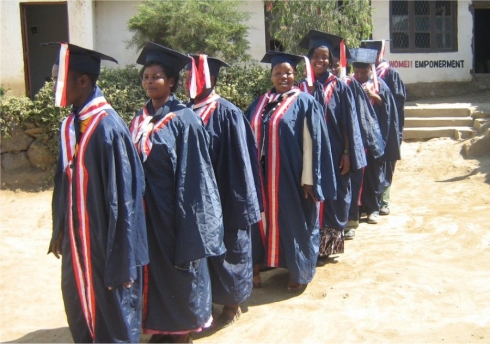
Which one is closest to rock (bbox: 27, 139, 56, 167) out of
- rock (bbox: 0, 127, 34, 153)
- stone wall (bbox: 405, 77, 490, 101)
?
rock (bbox: 0, 127, 34, 153)

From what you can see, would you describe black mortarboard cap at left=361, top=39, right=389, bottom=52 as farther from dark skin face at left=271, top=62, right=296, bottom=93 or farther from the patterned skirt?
dark skin face at left=271, top=62, right=296, bottom=93

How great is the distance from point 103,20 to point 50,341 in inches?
366

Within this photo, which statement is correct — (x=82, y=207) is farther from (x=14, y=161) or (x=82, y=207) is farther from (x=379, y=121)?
(x=14, y=161)

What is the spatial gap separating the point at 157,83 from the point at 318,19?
255 inches

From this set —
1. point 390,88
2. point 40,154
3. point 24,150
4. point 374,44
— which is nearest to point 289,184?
point 390,88

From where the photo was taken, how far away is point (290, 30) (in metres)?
9.84

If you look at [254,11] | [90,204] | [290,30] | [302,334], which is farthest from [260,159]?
[254,11]

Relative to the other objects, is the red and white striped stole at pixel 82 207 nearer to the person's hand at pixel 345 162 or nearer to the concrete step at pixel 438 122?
the person's hand at pixel 345 162

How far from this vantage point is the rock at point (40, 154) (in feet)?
29.3

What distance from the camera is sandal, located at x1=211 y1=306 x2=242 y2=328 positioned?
14.3ft

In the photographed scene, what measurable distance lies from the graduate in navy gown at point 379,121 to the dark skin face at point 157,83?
3737 mm

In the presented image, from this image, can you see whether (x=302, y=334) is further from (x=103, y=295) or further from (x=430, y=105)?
(x=430, y=105)

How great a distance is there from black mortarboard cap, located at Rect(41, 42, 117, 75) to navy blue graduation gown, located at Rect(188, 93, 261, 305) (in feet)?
3.56

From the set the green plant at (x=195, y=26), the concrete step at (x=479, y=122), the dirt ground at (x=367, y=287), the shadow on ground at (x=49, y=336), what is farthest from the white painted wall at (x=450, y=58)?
the shadow on ground at (x=49, y=336)
